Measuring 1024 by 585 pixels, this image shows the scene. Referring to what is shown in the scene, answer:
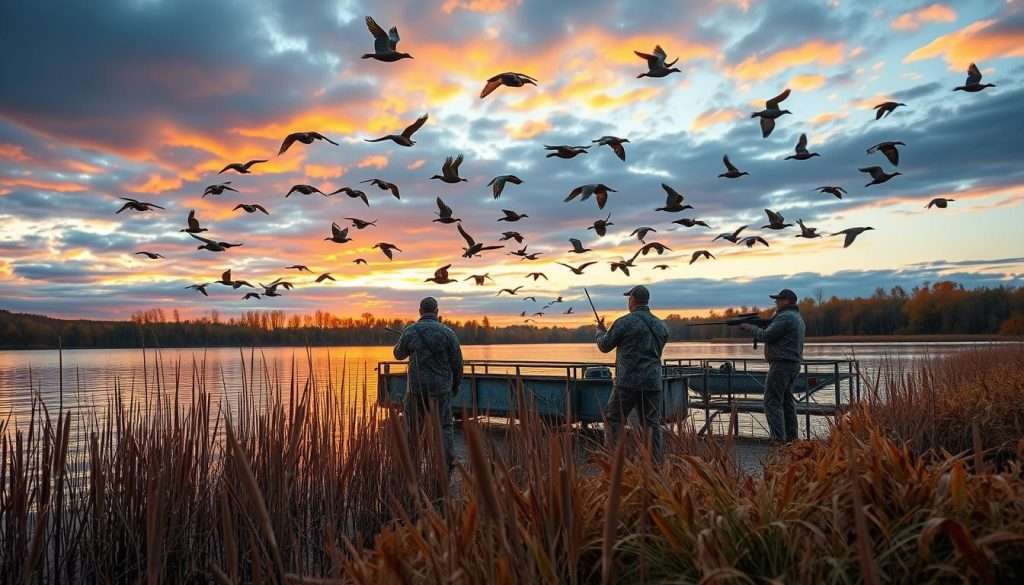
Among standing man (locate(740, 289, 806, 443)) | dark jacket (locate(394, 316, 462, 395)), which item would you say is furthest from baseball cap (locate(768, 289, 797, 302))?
dark jacket (locate(394, 316, 462, 395))

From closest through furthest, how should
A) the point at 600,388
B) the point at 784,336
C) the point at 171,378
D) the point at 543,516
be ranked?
the point at 543,516 → the point at 784,336 → the point at 600,388 → the point at 171,378

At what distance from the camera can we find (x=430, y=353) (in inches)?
346

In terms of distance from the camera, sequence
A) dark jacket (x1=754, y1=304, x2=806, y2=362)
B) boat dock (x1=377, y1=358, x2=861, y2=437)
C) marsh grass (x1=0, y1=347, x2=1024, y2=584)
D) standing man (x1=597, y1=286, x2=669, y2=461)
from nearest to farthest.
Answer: marsh grass (x1=0, y1=347, x2=1024, y2=584) < standing man (x1=597, y1=286, x2=669, y2=461) < dark jacket (x1=754, y1=304, x2=806, y2=362) < boat dock (x1=377, y1=358, x2=861, y2=437)

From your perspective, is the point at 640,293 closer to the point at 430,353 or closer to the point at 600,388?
the point at 430,353

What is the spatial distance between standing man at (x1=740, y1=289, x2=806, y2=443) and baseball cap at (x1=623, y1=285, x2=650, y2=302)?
76.7 inches

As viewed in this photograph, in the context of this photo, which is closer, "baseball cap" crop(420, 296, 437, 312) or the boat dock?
"baseball cap" crop(420, 296, 437, 312)

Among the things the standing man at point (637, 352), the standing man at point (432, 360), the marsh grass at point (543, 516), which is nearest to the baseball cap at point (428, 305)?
the standing man at point (432, 360)

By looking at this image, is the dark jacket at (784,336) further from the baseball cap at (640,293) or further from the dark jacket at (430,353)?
the dark jacket at (430,353)

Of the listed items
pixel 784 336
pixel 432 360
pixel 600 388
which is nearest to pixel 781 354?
pixel 784 336

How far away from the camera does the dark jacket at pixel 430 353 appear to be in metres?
8.77

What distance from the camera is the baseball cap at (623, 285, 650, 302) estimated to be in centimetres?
910

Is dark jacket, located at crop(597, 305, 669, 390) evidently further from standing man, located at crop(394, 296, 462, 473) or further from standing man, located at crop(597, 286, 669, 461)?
standing man, located at crop(394, 296, 462, 473)

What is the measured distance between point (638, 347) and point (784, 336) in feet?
8.45

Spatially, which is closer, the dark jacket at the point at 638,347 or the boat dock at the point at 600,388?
the dark jacket at the point at 638,347
